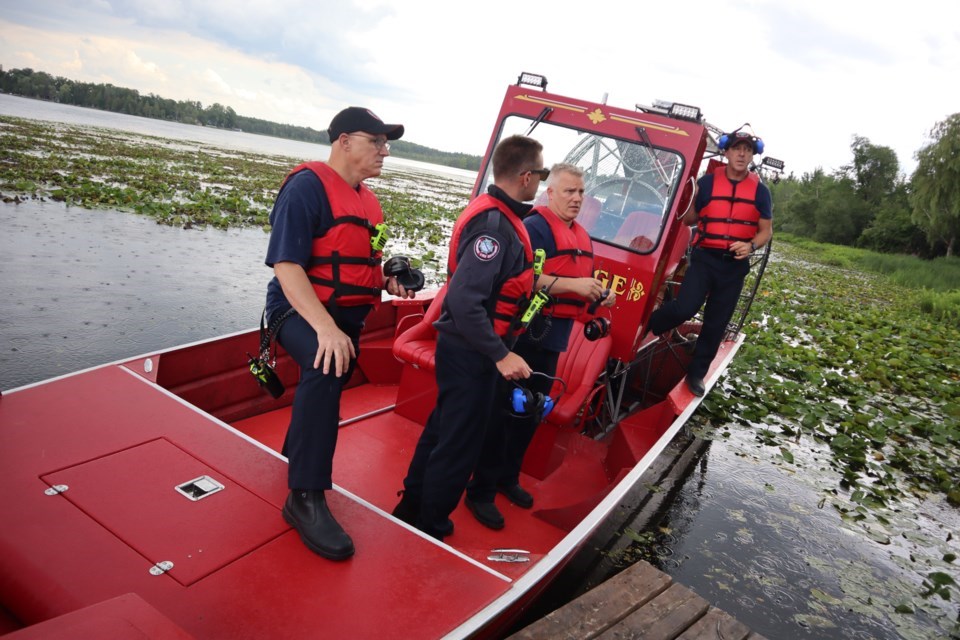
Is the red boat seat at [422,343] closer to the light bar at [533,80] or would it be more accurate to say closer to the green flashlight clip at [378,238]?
the green flashlight clip at [378,238]

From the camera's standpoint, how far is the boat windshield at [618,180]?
15.1 ft

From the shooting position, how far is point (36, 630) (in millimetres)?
1445

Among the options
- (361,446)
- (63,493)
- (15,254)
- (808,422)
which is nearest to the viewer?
(63,493)

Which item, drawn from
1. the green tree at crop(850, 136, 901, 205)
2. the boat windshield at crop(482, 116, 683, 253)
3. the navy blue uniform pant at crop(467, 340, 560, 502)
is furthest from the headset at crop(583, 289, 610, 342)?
the green tree at crop(850, 136, 901, 205)

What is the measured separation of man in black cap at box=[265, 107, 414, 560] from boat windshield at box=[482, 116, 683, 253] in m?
2.45

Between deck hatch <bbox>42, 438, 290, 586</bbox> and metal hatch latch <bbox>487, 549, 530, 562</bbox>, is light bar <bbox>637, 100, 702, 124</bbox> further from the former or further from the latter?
deck hatch <bbox>42, 438, 290, 586</bbox>

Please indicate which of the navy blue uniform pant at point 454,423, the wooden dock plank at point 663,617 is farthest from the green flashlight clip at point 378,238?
the wooden dock plank at point 663,617

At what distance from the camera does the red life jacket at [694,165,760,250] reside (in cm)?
477

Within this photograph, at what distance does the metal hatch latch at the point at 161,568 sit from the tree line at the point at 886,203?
3716cm

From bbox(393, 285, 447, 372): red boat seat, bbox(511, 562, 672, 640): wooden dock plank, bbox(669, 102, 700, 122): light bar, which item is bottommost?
bbox(511, 562, 672, 640): wooden dock plank

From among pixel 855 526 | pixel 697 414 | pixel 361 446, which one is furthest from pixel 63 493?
pixel 697 414

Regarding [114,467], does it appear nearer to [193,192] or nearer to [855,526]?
[855,526]

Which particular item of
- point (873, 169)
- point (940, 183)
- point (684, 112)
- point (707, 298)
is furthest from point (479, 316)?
point (873, 169)

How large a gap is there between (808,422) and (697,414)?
1.18m
